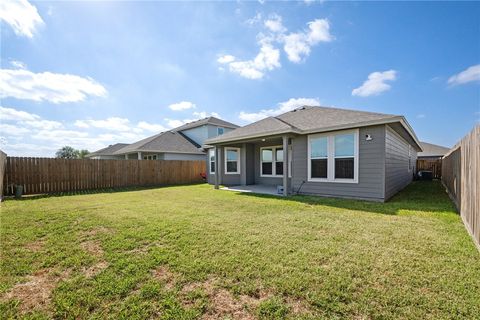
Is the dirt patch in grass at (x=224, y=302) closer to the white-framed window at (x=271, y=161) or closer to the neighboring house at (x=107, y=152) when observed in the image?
the white-framed window at (x=271, y=161)

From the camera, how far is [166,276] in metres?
2.59

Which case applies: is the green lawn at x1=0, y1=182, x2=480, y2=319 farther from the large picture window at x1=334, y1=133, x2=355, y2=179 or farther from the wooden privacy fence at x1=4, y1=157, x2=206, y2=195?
the wooden privacy fence at x1=4, y1=157, x2=206, y2=195

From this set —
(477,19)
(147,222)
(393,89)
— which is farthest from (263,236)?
(393,89)

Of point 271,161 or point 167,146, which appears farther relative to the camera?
point 167,146

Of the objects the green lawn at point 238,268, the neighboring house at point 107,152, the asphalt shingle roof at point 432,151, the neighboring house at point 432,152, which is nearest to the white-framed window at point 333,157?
the green lawn at point 238,268

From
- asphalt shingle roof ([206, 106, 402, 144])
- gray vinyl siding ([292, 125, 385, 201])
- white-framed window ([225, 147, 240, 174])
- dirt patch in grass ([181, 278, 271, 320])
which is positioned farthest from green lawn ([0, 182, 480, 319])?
white-framed window ([225, 147, 240, 174])

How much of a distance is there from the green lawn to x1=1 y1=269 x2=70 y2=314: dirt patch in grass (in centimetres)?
1

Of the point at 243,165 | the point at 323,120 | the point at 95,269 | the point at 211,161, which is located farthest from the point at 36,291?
the point at 211,161

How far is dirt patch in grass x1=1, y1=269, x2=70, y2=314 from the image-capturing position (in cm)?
209

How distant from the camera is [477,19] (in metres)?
7.96

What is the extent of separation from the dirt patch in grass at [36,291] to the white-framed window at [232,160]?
429 inches

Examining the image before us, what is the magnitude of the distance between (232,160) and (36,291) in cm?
1145

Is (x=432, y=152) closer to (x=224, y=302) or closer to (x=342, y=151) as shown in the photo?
(x=342, y=151)

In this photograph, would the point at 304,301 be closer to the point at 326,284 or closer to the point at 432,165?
the point at 326,284
